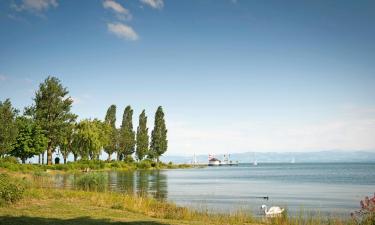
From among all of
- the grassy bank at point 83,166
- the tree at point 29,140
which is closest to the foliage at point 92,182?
the grassy bank at point 83,166

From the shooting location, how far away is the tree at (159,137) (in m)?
108

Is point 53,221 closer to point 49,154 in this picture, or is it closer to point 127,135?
point 49,154

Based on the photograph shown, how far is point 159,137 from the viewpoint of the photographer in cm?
10812

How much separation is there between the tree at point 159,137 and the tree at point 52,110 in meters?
37.7

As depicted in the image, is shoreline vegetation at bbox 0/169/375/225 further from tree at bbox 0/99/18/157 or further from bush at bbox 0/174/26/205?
tree at bbox 0/99/18/157

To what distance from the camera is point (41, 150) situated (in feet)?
229

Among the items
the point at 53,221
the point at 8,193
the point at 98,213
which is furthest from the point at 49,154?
the point at 53,221

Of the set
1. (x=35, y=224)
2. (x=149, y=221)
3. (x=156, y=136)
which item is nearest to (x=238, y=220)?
(x=149, y=221)

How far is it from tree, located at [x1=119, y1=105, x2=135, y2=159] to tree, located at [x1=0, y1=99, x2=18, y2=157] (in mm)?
38728

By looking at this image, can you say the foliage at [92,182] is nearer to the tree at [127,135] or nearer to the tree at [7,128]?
the tree at [7,128]

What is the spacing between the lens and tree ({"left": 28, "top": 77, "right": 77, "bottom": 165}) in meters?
70.8

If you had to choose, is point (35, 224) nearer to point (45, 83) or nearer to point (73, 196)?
point (73, 196)

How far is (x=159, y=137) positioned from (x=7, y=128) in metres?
52.4

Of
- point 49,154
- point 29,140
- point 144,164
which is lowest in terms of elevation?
point 144,164
